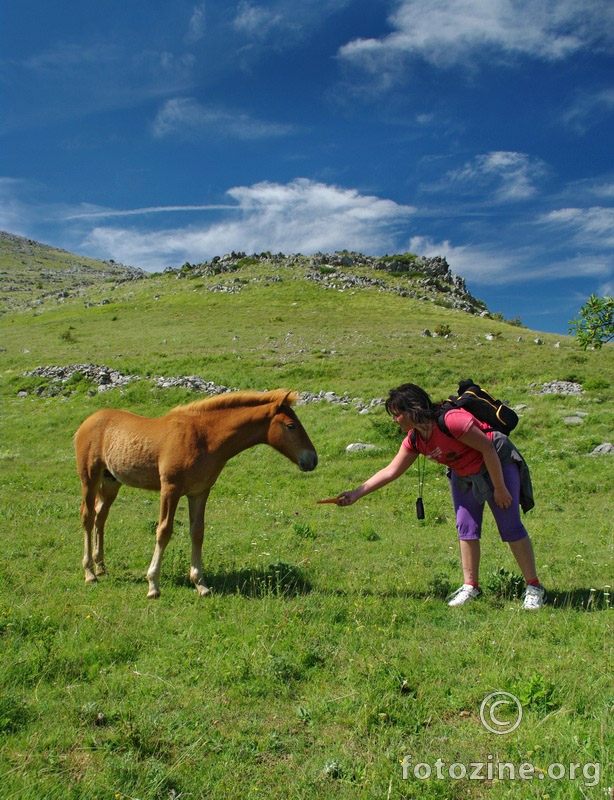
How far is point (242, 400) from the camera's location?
310 inches

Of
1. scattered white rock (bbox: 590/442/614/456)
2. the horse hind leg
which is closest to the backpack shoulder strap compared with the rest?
the horse hind leg

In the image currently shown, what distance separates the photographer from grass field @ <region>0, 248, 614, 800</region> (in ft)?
11.5

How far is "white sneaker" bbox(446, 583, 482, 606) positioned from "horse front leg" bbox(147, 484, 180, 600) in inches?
151

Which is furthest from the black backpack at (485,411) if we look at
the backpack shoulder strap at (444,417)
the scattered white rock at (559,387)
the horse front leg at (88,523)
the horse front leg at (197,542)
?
the scattered white rock at (559,387)

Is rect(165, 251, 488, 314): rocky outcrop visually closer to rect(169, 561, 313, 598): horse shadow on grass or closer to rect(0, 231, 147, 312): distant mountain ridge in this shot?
rect(0, 231, 147, 312): distant mountain ridge

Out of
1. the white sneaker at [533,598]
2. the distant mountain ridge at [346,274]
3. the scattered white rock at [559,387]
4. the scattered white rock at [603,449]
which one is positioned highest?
the distant mountain ridge at [346,274]

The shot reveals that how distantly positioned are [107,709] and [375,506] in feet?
31.2

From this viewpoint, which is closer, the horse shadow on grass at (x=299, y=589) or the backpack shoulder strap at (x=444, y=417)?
the backpack shoulder strap at (x=444, y=417)

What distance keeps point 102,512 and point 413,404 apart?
5.63m

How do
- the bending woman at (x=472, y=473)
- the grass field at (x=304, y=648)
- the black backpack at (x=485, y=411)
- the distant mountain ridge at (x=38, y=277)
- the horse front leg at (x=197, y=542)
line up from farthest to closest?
the distant mountain ridge at (x=38, y=277) → the horse front leg at (x=197, y=542) → the black backpack at (x=485, y=411) → the bending woman at (x=472, y=473) → the grass field at (x=304, y=648)

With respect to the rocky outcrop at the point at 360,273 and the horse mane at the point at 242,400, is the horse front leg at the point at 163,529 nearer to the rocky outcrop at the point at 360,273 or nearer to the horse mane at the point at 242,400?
the horse mane at the point at 242,400

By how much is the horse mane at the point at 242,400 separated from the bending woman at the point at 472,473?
1.75m

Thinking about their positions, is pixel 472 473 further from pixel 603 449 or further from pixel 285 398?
pixel 603 449

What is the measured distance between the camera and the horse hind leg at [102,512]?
8.32m
